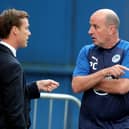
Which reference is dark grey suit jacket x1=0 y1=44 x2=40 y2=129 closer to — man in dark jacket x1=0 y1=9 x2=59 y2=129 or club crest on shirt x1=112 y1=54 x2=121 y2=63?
man in dark jacket x1=0 y1=9 x2=59 y2=129

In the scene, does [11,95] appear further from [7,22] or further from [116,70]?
[116,70]

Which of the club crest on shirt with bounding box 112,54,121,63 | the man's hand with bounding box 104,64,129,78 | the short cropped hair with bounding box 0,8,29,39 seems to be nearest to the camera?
the short cropped hair with bounding box 0,8,29,39

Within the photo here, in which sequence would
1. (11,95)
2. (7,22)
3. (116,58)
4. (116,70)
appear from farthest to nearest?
(116,58), (116,70), (7,22), (11,95)

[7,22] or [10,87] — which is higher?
[7,22]

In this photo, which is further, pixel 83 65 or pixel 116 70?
pixel 83 65

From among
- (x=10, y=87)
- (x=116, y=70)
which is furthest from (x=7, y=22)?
(x=116, y=70)

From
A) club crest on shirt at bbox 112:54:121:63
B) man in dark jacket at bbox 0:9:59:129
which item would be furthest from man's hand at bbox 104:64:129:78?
man in dark jacket at bbox 0:9:59:129

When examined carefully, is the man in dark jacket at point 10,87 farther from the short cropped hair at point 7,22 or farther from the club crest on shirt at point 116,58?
the club crest on shirt at point 116,58

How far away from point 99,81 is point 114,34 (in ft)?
1.32

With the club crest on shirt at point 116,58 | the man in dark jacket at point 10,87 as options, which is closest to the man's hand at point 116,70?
the club crest on shirt at point 116,58

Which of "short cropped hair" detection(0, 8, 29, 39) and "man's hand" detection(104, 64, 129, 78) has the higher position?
"short cropped hair" detection(0, 8, 29, 39)

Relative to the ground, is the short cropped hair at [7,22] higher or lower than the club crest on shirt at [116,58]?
higher

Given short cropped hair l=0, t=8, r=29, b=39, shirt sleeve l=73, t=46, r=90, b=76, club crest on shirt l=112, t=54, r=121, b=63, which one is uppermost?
short cropped hair l=0, t=8, r=29, b=39

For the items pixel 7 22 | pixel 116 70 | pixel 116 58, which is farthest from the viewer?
pixel 116 58
